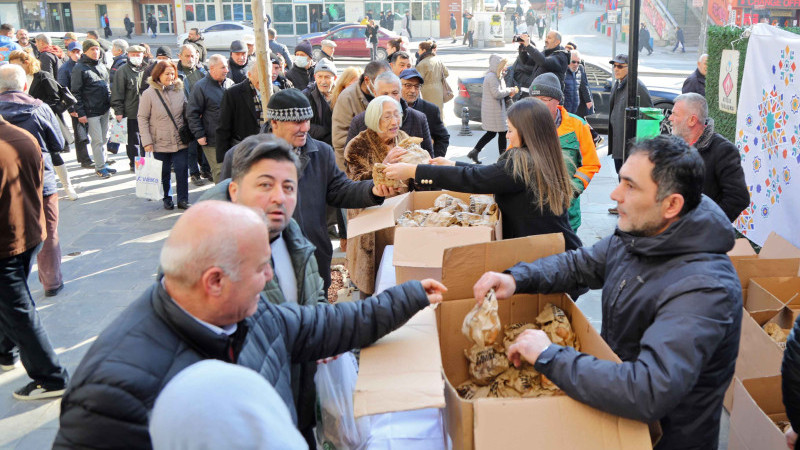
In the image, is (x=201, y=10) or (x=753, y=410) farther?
(x=201, y=10)

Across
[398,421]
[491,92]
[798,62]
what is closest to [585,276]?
[398,421]

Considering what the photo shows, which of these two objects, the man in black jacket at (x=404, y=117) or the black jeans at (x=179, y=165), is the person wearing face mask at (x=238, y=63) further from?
the man in black jacket at (x=404, y=117)

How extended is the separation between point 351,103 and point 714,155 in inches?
128

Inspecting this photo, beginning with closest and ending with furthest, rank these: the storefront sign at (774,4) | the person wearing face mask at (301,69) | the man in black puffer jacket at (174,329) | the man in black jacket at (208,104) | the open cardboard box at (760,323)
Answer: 1. the man in black puffer jacket at (174,329)
2. the open cardboard box at (760,323)
3. the man in black jacket at (208,104)
4. the person wearing face mask at (301,69)
5. the storefront sign at (774,4)

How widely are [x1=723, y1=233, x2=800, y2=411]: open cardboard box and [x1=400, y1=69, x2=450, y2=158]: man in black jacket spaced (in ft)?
9.62

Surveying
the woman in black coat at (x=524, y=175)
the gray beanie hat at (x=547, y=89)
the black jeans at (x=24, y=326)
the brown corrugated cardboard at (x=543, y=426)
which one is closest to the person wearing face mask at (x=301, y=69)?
the gray beanie hat at (x=547, y=89)

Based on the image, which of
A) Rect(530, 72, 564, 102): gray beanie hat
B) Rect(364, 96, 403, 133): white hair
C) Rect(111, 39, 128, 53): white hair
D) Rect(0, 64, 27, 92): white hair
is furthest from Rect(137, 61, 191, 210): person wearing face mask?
Rect(530, 72, 564, 102): gray beanie hat

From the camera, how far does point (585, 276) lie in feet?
9.49

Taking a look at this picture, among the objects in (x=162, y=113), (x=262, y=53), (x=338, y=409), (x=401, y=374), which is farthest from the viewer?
(x=162, y=113)

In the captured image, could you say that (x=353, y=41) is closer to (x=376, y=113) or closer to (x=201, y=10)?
(x=201, y=10)

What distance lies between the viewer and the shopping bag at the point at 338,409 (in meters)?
2.89

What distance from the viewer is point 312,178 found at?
404cm

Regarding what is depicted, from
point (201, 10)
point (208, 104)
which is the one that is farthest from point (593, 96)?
point (201, 10)

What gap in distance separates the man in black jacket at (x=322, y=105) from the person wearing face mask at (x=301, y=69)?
2.28 meters
